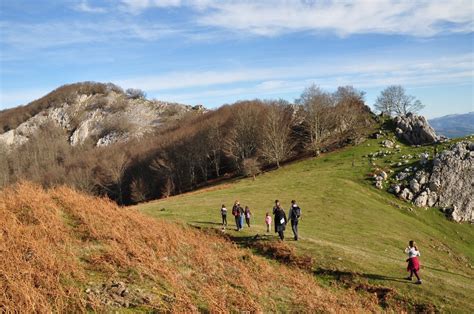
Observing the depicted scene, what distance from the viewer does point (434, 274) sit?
26203 millimetres

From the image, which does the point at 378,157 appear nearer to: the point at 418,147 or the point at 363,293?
the point at 418,147

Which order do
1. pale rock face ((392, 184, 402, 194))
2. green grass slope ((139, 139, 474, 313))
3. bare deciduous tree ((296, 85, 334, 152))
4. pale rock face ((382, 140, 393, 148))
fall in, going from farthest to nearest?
1. bare deciduous tree ((296, 85, 334, 152))
2. pale rock face ((382, 140, 393, 148))
3. pale rock face ((392, 184, 402, 194))
4. green grass slope ((139, 139, 474, 313))

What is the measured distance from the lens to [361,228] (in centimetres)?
4006

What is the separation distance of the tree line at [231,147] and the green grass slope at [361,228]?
18356mm

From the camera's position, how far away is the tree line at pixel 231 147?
86.9 m

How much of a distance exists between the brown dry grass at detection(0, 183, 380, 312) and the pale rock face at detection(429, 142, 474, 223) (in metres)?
40.3

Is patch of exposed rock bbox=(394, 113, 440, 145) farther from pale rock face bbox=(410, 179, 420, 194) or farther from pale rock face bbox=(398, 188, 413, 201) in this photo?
pale rock face bbox=(398, 188, 413, 201)

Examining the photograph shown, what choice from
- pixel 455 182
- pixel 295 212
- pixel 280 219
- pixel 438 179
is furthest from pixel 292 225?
pixel 455 182

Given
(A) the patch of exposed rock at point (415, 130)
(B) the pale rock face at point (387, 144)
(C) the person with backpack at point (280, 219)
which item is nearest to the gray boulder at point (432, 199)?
(B) the pale rock face at point (387, 144)

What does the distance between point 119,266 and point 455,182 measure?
55.5 m

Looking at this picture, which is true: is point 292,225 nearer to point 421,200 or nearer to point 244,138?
point 421,200

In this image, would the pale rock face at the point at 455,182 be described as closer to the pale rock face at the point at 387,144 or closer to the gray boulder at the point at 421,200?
the gray boulder at the point at 421,200

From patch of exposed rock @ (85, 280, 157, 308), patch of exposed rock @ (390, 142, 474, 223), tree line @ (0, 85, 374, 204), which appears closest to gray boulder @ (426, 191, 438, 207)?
patch of exposed rock @ (390, 142, 474, 223)

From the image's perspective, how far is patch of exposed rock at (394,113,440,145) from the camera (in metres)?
73.9
